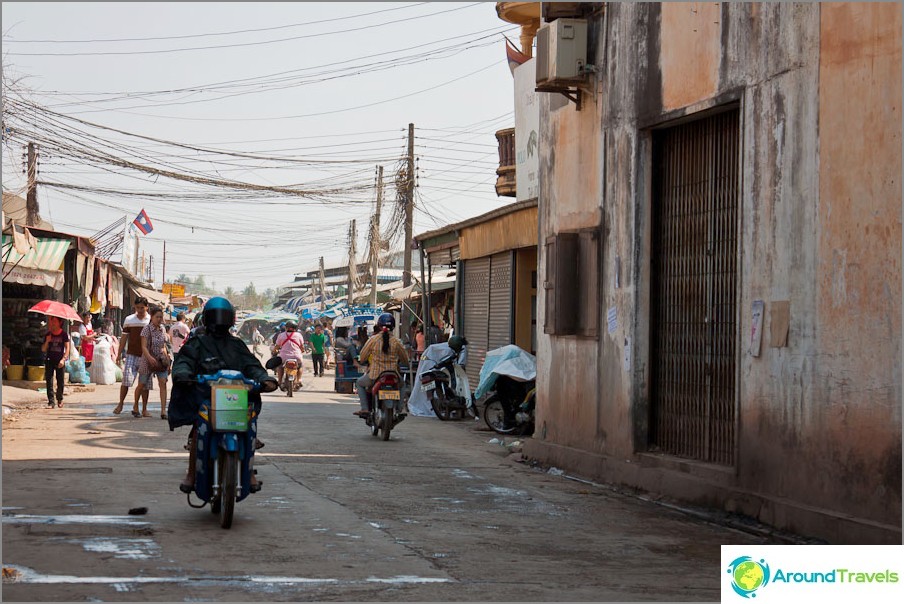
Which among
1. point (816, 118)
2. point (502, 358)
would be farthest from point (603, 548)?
point (502, 358)

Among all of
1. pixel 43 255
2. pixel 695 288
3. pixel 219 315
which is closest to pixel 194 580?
pixel 219 315

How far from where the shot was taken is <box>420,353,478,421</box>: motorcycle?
20.9 meters

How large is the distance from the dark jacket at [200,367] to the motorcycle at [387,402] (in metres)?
6.80

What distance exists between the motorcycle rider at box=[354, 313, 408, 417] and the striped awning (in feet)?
28.6

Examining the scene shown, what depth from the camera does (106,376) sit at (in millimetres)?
28078

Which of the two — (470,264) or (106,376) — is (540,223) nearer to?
(470,264)

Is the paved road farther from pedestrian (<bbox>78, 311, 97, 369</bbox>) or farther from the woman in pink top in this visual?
pedestrian (<bbox>78, 311, 97, 369</bbox>)

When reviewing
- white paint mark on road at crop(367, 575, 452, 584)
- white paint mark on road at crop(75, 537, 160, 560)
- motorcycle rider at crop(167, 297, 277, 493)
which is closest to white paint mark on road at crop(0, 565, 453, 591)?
white paint mark on road at crop(367, 575, 452, 584)

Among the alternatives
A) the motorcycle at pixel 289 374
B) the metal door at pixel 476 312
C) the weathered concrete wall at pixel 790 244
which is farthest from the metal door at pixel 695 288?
the motorcycle at pixel 289 374

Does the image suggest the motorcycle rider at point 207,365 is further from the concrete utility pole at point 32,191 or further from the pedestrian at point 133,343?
the concrete utility pole at point 32,191

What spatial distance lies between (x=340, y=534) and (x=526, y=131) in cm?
2152

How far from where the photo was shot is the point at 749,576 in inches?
235

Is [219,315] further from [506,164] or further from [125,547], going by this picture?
[506,164]

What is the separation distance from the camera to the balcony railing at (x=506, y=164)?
101 ft
